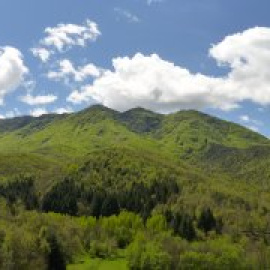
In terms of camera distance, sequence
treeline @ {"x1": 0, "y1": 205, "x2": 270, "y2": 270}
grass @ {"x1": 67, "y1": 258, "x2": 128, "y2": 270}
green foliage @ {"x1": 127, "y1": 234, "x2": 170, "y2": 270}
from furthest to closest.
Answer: grass @ {"x1": 67, "y1": 258, "x2": 128, "y2": 270}, green foliage @ {"x1": 127, "y1": 234, "x2": 170, "y2": 270}, treeline @ {"x1": 0, "y1": 205, "x2": 270, "y2": 270}

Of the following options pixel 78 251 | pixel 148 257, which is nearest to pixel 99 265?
pixel 78 251

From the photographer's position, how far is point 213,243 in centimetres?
18588

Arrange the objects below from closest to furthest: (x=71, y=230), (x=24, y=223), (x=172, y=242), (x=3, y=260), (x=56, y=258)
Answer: (x=3, y=260)
(x=56, y=258)
(x=24, y=223)
(x=172, y=242)
(x=71, y=230)

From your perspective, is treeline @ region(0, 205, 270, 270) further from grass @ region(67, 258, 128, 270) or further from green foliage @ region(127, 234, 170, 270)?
grass @ region(67, 258, 128, 270)

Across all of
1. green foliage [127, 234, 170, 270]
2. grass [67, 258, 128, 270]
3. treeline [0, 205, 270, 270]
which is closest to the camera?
treeline [0, 205, 270, 270]

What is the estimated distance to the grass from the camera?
171375mm

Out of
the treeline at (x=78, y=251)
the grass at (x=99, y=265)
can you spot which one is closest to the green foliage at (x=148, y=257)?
the treeline at (x=78, y=251)

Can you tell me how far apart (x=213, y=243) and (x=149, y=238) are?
80.1 ft

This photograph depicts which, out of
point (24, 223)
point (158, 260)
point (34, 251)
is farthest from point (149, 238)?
point (34, 251)

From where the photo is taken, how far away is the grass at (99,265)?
171 meters

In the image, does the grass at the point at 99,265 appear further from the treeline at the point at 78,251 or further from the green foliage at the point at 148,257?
the green foliage at the point at 148,257

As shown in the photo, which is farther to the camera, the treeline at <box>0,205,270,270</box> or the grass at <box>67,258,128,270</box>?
the grass at <box>67,258,128,270</box>

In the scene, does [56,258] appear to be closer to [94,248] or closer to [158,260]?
[158,260]

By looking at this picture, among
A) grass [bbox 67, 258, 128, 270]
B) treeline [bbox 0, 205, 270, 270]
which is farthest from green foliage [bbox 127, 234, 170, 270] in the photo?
grass [bbox 67, 258, 128, 270]
